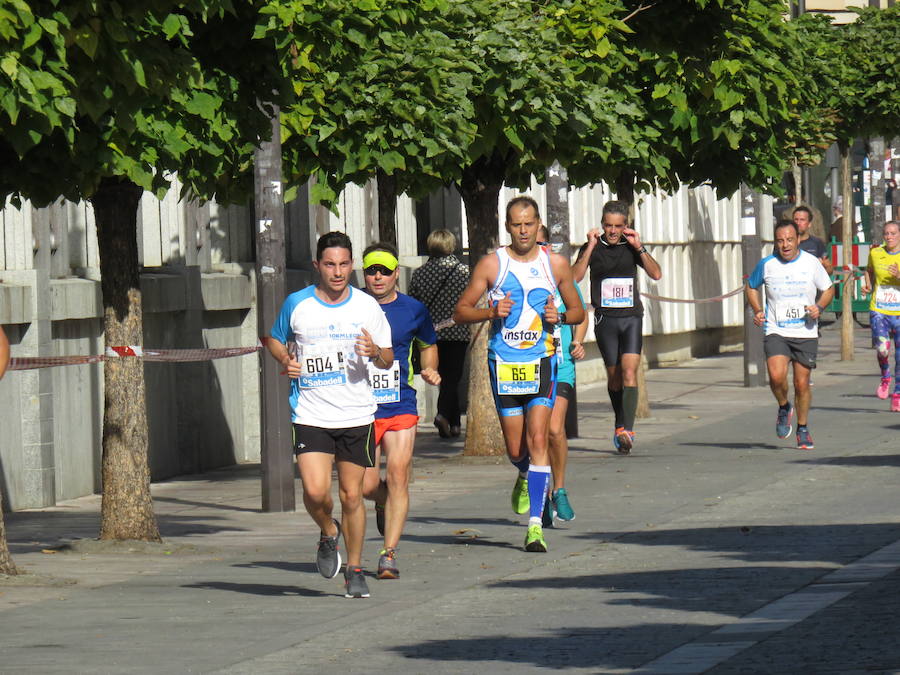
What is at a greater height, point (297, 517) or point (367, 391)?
point (367, 391)

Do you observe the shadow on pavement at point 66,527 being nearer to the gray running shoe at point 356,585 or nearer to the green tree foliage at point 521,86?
the green tree foliage at point 521,86

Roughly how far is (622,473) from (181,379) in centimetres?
Answer: 364

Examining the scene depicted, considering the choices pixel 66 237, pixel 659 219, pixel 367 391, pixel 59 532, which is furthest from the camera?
pixel 659 219

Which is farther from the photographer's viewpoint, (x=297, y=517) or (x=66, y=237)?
(x=66, y=237)

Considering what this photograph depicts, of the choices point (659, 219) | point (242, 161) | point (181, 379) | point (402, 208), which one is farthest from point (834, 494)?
point (659, 219)

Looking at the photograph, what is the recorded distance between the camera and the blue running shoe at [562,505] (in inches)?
504

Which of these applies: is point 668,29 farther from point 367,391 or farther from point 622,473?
point 367,391

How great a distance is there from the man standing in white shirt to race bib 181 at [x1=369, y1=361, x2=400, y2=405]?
7.20m

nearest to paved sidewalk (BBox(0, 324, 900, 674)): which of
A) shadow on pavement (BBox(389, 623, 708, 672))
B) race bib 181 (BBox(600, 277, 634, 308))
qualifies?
shadow on pavement (BBox(389, 623, 708, 672))

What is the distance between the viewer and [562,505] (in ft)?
42.1

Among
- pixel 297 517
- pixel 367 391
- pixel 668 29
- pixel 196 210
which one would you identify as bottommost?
pixel 297 517

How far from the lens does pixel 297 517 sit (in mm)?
13906

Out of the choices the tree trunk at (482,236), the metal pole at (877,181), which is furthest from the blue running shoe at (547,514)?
the metal pole at (877,181)

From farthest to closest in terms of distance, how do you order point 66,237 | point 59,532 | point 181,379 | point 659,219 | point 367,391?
point 659,219 → point 181,379 → point 66,237 → point 59,532 → point 367,391
